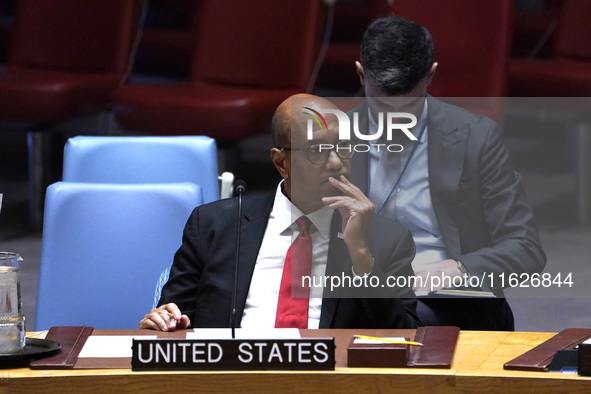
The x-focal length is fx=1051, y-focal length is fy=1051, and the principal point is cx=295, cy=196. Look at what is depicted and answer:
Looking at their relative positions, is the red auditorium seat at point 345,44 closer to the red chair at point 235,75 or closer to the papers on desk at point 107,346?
the red chair at point 235,75

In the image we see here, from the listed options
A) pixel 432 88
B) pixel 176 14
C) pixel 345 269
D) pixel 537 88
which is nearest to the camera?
pixel 345 269

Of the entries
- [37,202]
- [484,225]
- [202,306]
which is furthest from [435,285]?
[37,202]

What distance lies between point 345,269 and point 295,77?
2264 mm

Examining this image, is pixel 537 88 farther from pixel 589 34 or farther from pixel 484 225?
pixel 484 225

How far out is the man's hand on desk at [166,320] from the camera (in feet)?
5.78

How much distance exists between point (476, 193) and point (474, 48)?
1.57 metres

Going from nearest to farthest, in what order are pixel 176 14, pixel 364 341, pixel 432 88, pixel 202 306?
pixel 364 341
pixel 202 306
pixel 432 88
pixel 176 14

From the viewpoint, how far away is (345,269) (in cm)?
181

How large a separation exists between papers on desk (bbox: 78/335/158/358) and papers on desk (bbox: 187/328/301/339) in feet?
0.28

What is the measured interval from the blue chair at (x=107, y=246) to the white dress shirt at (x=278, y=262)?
29 cm

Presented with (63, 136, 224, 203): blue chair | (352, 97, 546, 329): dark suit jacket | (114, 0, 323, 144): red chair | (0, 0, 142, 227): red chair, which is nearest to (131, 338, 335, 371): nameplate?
(352, 97, 546, 329): dark suit jacket

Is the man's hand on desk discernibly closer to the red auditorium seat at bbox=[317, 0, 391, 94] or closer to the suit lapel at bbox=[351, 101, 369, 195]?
the suit lapel at bbox=[351, 101, 369, 195]

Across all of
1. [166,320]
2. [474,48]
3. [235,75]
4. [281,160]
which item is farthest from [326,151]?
[235,75]

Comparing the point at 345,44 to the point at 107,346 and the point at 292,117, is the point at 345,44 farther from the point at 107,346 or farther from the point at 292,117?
the point at 107,346
